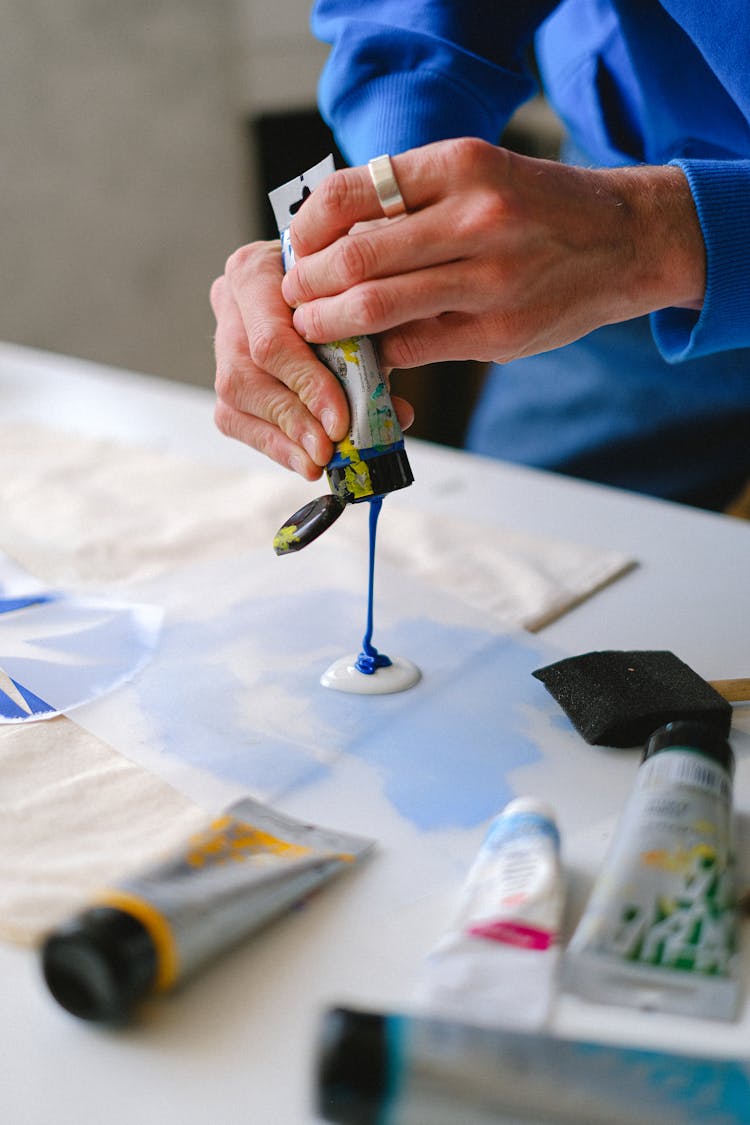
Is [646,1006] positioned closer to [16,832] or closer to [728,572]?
[16,832]

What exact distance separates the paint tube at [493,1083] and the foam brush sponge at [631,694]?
0.32 meters

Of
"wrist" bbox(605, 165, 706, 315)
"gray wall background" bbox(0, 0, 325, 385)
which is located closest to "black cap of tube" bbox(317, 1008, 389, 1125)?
"wrist" bbox(605, 165, 706, 315)

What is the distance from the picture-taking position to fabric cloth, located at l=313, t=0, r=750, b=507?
3.19 feet

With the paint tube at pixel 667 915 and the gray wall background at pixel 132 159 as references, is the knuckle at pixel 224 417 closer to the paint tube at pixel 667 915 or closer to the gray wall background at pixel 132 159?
the paint tube at pixel 667 915

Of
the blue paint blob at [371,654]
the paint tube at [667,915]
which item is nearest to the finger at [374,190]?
the blue paint blob at [371,654]

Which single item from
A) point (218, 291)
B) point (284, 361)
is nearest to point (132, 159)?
point (218, 291)

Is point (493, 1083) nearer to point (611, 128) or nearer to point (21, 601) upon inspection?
point (21, 601)

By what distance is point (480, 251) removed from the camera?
2.55ft

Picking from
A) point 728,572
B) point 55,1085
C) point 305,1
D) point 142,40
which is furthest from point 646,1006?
point 305,1

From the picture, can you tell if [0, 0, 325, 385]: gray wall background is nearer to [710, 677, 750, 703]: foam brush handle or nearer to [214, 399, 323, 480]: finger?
[214, 399, 323, 480]: finger

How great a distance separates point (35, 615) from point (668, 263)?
62cm

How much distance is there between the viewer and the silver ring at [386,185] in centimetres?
77

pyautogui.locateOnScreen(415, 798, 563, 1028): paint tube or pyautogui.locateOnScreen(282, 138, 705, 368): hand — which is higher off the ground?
pyautogui.locateOnScreen(282, 138, 705, 368): hand

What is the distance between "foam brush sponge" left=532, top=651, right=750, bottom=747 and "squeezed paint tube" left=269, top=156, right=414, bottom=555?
0.20 meters
